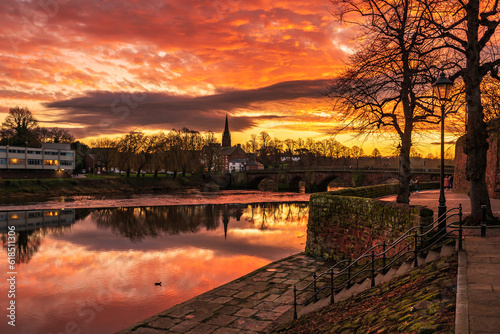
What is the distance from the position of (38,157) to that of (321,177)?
59.0m

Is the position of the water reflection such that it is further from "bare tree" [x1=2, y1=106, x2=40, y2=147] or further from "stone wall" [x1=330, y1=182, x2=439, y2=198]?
"bare tree" [x1=2, y1=106, x2=40, y2=147]

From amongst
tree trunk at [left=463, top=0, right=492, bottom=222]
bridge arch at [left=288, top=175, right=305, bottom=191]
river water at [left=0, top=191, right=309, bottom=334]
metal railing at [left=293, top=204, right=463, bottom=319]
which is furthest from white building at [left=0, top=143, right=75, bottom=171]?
tree trunk at [left=463, top=0, right=492, bottom=222]

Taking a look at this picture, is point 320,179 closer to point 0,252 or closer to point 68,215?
point 68,215

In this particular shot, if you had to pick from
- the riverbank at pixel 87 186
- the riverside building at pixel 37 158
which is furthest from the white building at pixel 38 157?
the riverbank at pixel 87 186

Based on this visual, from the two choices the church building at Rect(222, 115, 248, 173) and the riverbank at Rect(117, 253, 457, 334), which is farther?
the church building at Rect(222, 115, 248, 173)

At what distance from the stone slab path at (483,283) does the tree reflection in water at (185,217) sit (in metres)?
22.0

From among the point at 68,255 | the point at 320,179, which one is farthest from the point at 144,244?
the point at 320,179

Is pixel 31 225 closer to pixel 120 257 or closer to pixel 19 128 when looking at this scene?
pixel 120 257

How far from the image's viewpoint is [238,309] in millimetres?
11828

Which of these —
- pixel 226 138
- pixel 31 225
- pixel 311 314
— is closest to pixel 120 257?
pixel 31 225

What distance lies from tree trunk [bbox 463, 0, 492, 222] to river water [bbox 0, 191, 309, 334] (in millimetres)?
10945

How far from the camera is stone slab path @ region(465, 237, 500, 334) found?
15.7ft

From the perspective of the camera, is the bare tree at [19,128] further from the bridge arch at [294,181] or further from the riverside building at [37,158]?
the bridge arch at [294,181]

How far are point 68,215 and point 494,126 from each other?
3727cm
